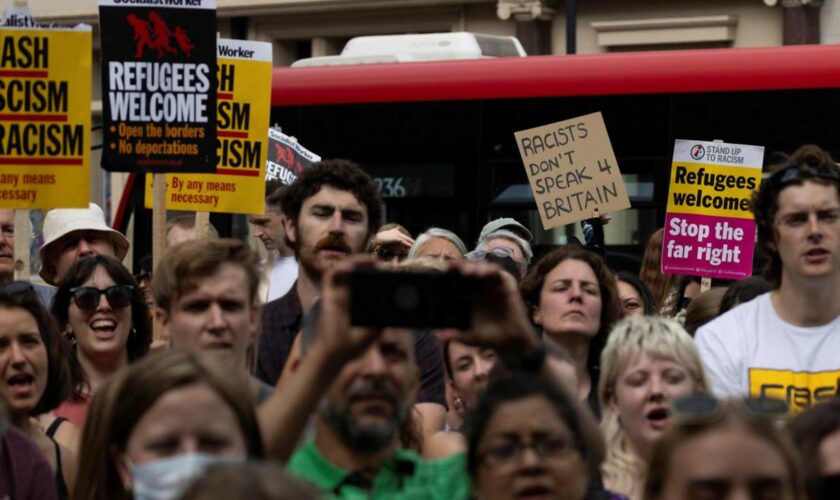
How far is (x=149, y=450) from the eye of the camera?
3742 mm

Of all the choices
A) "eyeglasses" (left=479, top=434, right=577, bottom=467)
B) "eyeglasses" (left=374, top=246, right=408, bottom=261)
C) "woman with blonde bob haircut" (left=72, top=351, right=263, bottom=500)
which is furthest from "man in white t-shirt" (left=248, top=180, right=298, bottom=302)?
"eyeglasses" (left=479, top=434, right=577, bottom=467)

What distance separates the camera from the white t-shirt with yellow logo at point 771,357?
5.61 metres

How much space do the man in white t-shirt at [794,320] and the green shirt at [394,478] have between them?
167 centimetres

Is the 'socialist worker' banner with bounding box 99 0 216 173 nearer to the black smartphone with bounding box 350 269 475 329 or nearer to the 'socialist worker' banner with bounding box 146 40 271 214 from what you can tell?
the 'socialist worker' banner with bounding box 146 40 271 214

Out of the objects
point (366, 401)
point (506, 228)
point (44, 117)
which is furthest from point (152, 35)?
point (366, 401)

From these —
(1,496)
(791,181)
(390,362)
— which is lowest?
(1,496)

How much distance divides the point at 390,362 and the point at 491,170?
996 cm

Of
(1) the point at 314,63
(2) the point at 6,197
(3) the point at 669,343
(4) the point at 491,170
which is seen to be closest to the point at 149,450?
(3) the point at 669,343

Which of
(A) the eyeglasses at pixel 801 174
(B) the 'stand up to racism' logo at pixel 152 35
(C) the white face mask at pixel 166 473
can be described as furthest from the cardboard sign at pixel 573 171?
(C) the white face mask at pixel 166 473

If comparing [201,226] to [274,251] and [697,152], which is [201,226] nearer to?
[274,251]

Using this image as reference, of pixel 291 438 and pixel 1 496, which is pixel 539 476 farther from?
pixel 1 496

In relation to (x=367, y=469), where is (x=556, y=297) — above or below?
above

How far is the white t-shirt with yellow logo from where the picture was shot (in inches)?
221

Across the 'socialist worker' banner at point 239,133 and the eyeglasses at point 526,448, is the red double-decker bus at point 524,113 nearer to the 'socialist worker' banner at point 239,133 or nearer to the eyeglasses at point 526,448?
the 'socialist worker' banner at point 239,133
